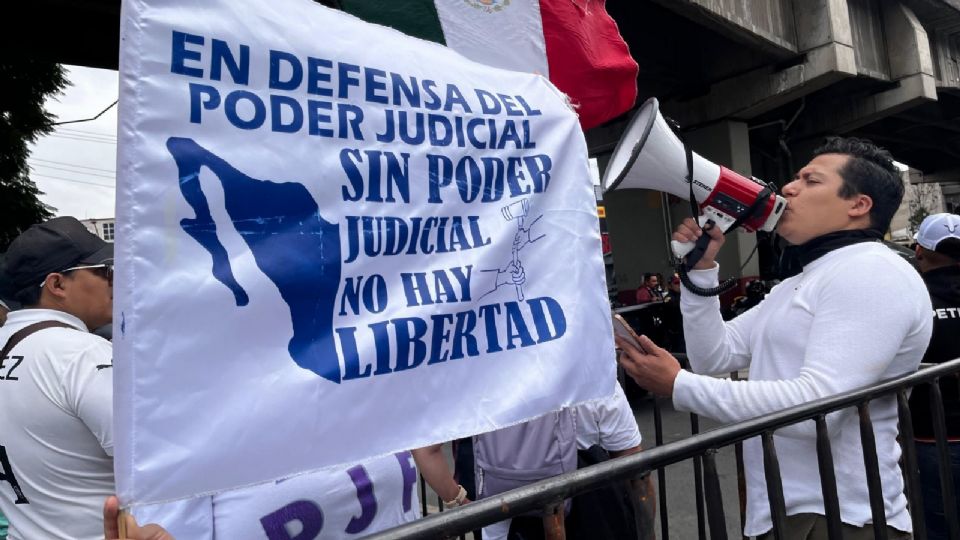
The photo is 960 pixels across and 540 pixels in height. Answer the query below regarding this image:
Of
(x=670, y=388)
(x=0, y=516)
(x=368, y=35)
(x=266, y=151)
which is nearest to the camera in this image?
Result: (x=266, y=151)

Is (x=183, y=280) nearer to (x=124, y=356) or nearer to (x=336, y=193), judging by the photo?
(x=124, y=356)

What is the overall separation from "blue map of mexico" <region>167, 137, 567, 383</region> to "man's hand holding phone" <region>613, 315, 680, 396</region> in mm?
437

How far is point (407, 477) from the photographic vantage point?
1927 mm

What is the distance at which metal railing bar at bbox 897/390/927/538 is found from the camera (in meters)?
1.94

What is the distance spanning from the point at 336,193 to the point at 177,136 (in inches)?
11.9

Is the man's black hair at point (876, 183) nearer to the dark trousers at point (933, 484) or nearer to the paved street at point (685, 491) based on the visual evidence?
the dark trousers at point (933, 484)

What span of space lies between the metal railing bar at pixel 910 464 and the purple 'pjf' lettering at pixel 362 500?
145 centimetres

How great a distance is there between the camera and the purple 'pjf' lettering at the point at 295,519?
1673 mm

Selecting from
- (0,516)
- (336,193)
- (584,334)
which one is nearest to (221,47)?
(336,193)

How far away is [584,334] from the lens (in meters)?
1.72

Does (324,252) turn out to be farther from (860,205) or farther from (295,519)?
(860,205)

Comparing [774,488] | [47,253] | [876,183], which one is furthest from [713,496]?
[47,253]

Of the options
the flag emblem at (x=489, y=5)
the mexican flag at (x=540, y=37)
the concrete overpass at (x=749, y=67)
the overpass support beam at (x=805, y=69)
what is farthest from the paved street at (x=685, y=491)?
the overpass support beam at (x=805, y=69)

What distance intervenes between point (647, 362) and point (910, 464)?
2.59ft
